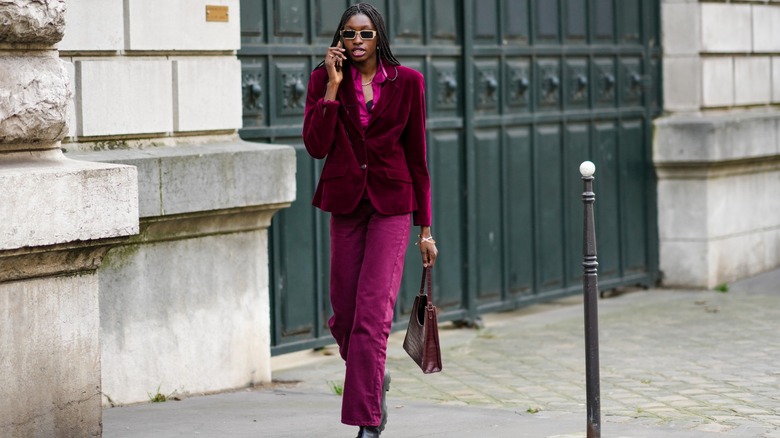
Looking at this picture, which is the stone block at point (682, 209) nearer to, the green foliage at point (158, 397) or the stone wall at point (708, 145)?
the stone wall at point (708, 145)

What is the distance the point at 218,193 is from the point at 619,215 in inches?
205

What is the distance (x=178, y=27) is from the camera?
8.01 meters

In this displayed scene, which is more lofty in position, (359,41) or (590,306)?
(359,41)

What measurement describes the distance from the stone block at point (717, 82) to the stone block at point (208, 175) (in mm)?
5332

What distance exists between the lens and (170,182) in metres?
7.76

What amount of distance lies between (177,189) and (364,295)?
5.72 feet

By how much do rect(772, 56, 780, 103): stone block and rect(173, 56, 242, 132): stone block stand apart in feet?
22.5

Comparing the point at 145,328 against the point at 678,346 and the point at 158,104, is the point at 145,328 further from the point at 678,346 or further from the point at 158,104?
the point at 678,346

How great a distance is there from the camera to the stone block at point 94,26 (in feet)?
24.4

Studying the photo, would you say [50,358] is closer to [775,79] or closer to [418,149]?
[418,149]

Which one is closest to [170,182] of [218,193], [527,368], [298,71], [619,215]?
[218,193]

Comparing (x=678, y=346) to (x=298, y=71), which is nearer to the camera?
(x=298, y=71)

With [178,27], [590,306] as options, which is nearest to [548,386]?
[590,306]

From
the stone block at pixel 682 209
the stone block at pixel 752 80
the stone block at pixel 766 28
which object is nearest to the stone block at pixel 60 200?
the stone block at pixel 682 209
